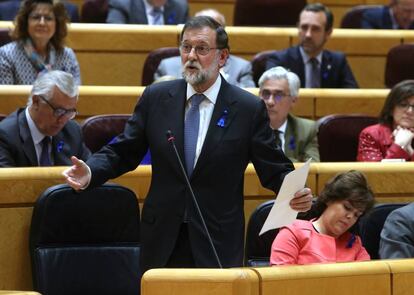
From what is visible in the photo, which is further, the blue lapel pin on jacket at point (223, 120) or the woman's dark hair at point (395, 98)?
the woman's dark hair at point (395, 98)

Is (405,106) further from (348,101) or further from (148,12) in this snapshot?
(148,12)

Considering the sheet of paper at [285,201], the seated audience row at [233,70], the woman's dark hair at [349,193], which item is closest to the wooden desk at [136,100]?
the seated audience row at [233,70]

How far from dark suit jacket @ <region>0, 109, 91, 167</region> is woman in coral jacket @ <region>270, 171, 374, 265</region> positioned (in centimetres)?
64

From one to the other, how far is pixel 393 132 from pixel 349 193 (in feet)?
2.64

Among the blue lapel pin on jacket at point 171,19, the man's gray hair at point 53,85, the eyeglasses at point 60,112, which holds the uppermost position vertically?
the blue lapel pin on jacket at point 171,19

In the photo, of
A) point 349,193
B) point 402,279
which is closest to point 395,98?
point 349,193

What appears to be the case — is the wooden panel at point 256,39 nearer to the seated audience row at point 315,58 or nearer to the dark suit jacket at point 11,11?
the seated audience row at point 315,58

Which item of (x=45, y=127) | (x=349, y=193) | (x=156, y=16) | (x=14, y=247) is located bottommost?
(x=14, y=247)

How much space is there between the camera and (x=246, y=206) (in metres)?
2.44

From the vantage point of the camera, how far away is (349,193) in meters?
2.15

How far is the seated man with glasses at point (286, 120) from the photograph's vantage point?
2.85 metres

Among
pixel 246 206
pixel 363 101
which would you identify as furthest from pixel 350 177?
pixel 363 101

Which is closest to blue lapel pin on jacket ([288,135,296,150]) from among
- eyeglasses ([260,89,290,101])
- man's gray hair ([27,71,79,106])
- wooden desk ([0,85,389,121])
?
eyeglasses ([260,89,290,101])

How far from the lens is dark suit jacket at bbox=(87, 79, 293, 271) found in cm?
192
